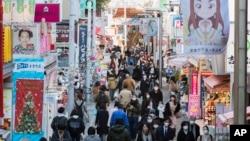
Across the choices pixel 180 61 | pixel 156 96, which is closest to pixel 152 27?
pixel 180 61

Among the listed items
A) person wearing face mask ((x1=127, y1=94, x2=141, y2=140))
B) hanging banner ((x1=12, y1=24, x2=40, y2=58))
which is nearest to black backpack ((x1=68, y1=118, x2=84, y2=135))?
person wearing face mask ((x1=127, y1=94, x2=141, y2=140))

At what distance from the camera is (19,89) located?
16.0 metres

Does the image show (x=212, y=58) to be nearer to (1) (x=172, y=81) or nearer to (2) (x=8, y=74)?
(2) (x=8, y=74)

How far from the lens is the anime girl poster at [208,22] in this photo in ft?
35.6

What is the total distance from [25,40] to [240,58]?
11.5 meters

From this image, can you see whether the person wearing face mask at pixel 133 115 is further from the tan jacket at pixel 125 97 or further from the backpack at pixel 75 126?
the backpack at pixel 75 126

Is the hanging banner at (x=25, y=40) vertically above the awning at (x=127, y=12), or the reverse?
the awning at (x=127, y=12)

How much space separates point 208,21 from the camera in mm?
11094

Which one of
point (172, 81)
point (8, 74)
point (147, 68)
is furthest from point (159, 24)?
point (8, 74)

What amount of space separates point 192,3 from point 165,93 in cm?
2570

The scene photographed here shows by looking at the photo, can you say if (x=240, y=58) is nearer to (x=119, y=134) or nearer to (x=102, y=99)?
(x=119, y=134)

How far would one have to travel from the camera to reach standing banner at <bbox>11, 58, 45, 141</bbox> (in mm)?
16016

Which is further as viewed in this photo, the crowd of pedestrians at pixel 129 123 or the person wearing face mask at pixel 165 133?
the person wearing face mask at pixel 165 133

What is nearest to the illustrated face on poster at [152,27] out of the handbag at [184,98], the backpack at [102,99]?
the handbag at [184,98]
